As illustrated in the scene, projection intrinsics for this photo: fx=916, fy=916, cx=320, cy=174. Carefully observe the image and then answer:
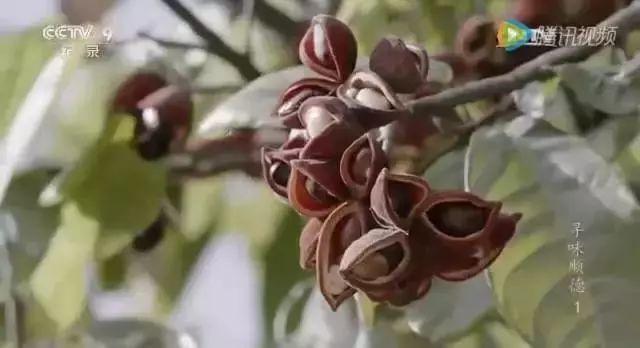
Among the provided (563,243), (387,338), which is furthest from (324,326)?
(563,243)

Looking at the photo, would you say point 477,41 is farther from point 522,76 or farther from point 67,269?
point 67,269

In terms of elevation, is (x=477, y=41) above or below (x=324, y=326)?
above

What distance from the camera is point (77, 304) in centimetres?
55

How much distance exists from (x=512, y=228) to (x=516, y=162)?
0.12 feet

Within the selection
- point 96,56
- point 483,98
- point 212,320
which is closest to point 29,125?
point 96,56

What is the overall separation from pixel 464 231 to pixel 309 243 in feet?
0.29

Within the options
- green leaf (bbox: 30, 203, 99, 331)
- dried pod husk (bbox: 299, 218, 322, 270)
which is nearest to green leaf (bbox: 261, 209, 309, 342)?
dried pod husk (bbox: 299, 218, 322, 270)

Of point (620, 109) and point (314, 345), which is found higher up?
point (620, 109)

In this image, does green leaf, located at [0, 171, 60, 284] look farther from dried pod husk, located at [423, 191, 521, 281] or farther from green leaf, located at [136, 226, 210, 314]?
dried pod husk, located at [423, 191, 521, 281]

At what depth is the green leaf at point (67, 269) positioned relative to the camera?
544 mm

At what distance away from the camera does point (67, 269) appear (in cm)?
55

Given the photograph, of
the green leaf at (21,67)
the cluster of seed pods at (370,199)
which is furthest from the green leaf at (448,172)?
the green leaf at (21,67)

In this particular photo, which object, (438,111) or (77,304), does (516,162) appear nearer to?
(438,111)

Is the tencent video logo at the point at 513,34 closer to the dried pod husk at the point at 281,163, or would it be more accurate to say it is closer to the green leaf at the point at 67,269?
the dried pod husk at the point at 281,163
